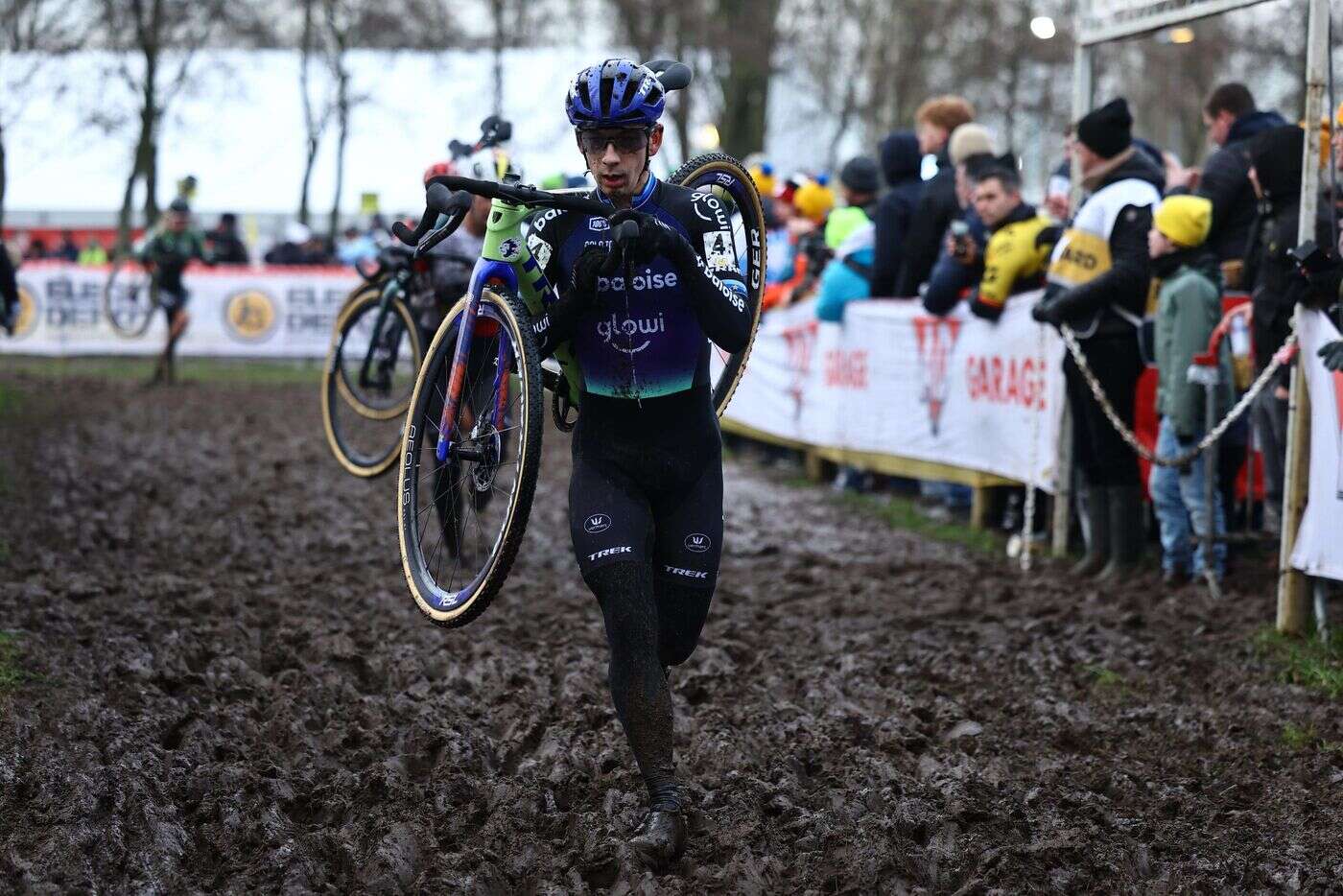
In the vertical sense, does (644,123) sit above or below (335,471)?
above

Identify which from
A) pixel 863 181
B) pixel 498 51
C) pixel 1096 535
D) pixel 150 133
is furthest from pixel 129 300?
pixel 1096 535

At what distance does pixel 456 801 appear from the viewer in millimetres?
5578

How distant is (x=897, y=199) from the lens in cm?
1235

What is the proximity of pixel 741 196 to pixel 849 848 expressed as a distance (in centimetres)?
234

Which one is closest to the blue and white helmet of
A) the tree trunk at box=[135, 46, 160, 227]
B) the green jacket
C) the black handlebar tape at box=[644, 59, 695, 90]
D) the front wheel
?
the black handlebar tape at box=[644, 59, 695, 90]

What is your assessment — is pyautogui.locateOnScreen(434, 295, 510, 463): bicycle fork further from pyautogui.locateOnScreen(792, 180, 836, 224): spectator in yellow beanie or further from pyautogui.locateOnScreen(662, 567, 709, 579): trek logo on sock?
pyautogui.locateOnScreen(792, 180, 836, 224): spectator in yellow beanie

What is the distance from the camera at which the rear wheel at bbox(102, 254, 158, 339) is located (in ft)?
86.9

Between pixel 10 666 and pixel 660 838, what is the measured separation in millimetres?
3020

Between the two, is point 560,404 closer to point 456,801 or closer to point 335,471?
point 456,801

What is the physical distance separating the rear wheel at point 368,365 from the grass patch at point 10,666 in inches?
75.3

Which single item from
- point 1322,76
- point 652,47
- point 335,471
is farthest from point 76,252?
point 1322,76

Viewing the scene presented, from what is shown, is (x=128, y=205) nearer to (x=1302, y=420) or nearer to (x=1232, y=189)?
(x=1232, y=189)

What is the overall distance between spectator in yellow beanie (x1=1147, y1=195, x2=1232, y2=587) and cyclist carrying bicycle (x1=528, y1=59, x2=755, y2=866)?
438 cm

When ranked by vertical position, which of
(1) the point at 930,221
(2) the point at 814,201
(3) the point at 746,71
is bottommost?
(1) the point at 930,221
